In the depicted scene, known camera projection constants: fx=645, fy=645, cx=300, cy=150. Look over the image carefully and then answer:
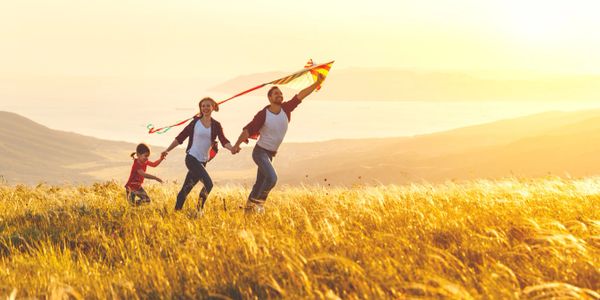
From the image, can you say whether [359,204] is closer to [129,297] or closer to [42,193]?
[129,297]

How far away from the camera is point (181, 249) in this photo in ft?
20.8

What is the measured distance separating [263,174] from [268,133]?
0.62 m

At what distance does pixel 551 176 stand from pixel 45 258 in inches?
347

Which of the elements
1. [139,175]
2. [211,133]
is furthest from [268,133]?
[139,175]

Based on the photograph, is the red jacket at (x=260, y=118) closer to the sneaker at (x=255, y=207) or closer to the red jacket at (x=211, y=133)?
the red jacket at (x=211, y=133)

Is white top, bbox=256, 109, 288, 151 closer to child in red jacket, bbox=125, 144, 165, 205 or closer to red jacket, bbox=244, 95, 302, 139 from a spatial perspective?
red jacket, bbox=244, 95, 302, 139

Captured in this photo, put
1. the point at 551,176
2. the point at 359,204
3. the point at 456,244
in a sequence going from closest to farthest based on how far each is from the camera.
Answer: the point at 456,244 → the point at 359,204 → the point at 551,176

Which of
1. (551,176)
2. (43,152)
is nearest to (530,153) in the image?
(551,176)

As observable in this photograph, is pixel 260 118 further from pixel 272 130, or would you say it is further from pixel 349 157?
pixel 349 157

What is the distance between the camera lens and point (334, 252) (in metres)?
5.17

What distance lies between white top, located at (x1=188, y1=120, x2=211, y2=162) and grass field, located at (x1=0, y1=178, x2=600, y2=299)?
0.84m

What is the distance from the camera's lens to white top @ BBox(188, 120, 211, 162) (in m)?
9.66

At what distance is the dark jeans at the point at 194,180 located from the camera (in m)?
9.46

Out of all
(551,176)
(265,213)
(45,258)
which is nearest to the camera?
(45,258)
